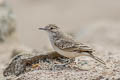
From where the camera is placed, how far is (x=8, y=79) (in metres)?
10.5

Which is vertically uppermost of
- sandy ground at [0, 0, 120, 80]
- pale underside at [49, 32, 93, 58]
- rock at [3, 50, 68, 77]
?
sandy ground at [0, 0, 120, 80]

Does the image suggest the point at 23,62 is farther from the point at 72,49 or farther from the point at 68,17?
the point at 68,17

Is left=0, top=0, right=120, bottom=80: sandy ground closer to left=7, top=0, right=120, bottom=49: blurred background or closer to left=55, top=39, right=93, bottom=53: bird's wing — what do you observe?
left=7, top=0, right=120, bottom=49: blurred background

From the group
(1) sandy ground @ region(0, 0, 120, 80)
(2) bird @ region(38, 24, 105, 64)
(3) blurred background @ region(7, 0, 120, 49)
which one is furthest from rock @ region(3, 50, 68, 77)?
(3) blurred background @ region(7, 0, 120, 49)

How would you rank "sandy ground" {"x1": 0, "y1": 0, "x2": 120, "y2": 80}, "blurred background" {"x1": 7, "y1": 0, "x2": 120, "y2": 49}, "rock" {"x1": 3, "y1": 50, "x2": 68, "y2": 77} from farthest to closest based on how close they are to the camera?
1. "blurred background" {"x1": 7, "y1": 0, "x2": 120, "y2": 49}
2. "sandy ground" {"x1": 0, "y1": 0, "x2": 120, "y2": 80}
3. "rock" {"x1": 3, "y1": 50, "x2": 68, "y2": 77}

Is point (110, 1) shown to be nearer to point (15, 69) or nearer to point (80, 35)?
point (80, 35)

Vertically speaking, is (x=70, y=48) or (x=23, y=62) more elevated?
(x=70, y=48)

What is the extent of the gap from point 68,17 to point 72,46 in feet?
51.7

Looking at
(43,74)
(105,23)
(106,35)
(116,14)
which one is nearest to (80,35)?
(106,35)

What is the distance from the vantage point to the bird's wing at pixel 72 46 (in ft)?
35.3

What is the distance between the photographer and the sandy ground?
2136 centimetres

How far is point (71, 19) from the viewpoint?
26.5 m

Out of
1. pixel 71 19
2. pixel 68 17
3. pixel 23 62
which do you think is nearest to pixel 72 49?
pixel 23 62

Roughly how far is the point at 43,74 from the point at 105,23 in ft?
46.5
